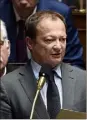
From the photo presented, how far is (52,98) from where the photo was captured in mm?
1175

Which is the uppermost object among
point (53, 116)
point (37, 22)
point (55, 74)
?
point (37, 22)

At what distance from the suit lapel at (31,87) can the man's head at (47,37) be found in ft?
0.17

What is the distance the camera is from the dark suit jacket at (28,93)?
3.79 ft

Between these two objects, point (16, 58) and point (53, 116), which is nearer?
point (53, 116)

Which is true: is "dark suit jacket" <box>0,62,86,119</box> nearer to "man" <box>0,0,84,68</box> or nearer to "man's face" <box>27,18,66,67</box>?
"man's face" <box>27,18,66,67</box>

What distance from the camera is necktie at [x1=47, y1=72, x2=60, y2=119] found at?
3.82 ft

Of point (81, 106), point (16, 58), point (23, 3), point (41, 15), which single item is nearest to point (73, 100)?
point (81, 106)

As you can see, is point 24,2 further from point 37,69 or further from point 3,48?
point 37,69

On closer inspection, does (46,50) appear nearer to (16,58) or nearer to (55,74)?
(55,74)

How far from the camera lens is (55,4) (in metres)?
1.68

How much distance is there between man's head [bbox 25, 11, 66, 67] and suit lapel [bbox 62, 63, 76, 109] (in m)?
0.05

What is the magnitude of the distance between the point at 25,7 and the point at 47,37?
402mm

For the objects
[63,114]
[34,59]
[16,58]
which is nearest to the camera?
[63,114]

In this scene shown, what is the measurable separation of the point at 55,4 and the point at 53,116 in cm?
66
